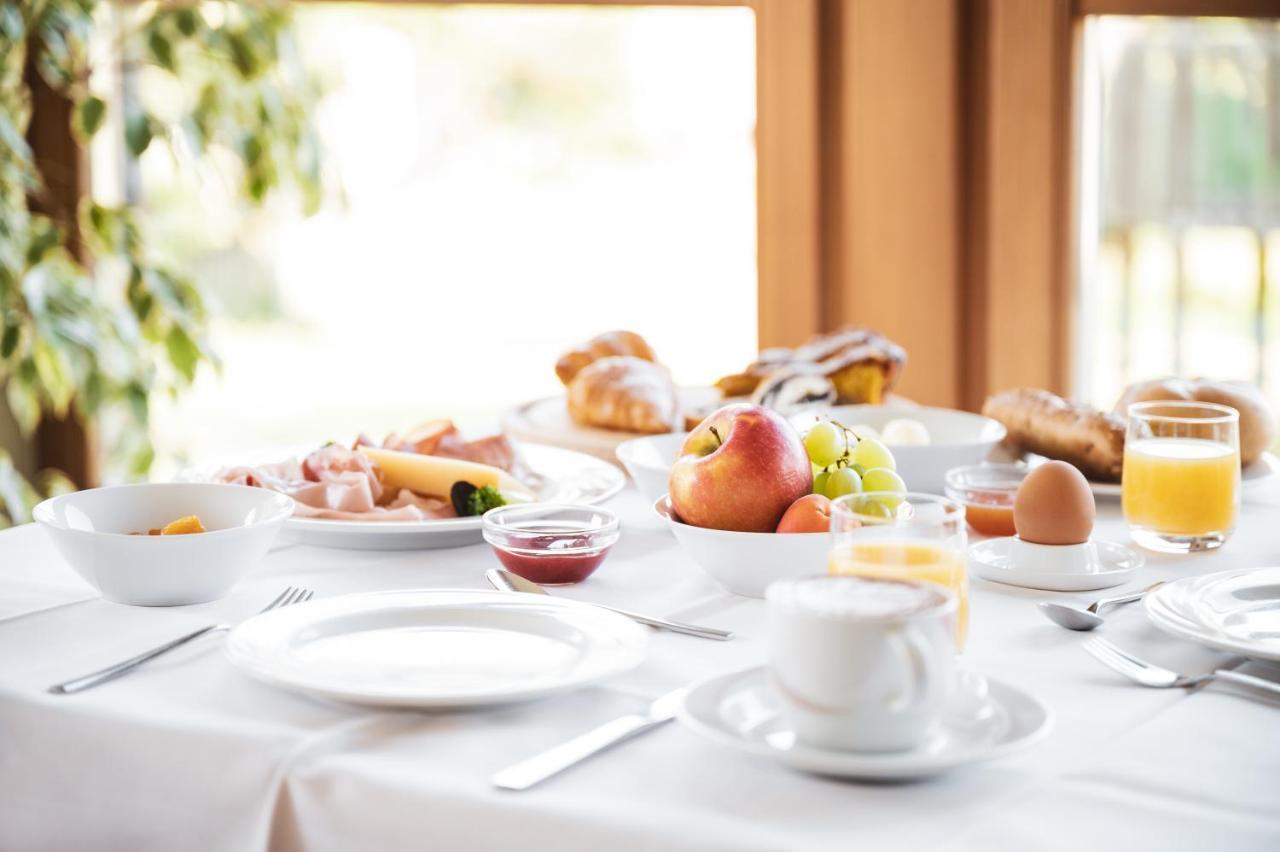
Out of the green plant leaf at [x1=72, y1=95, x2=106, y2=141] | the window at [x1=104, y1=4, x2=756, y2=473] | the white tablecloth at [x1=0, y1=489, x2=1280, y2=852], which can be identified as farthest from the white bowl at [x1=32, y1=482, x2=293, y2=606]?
the window at [x1=104, y1=4, x2=756, y2=473]

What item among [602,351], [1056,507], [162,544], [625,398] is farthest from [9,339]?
[1056,507]

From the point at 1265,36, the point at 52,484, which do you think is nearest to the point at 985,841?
the point at 52,484

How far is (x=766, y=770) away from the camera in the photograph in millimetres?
736

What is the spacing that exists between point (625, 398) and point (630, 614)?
75cm

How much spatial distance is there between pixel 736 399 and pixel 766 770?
125cm

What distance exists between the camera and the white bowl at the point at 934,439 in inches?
56.6

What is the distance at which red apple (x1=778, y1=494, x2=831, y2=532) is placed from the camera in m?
1.05

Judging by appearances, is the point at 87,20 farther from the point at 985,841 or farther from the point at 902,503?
the point at 985,841

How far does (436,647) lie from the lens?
0.92m

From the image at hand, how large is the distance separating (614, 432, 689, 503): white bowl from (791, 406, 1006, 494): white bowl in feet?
0.55

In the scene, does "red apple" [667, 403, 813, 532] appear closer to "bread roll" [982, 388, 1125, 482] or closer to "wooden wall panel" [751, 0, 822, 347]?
"bread roll" [982, 388, 1125, 482]

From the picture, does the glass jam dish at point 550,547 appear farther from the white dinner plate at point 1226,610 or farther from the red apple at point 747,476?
the white dinner plate at point 1226,610

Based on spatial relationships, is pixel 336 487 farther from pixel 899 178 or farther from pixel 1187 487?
pixel 899 178

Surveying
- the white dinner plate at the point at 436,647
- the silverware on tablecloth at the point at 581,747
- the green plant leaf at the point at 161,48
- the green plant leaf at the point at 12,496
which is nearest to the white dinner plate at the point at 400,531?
the white dinner plate at the point at 436,647
